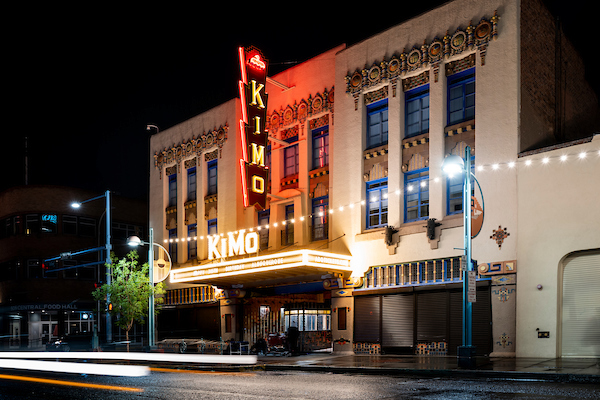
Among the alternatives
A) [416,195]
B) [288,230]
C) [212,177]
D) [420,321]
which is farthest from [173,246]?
A: [420,321]

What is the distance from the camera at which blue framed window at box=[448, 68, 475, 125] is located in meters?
22.7

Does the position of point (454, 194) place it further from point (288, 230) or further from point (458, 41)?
point (288, 230)

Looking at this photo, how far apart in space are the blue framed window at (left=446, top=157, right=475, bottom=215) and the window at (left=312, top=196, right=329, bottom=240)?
648 centimetres

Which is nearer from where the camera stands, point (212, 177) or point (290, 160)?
point (290, 160)

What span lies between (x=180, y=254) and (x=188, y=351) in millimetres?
7763

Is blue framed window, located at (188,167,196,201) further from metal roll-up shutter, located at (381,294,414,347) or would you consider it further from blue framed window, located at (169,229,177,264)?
metal roll-up shutter, located at (381,294,414,347)

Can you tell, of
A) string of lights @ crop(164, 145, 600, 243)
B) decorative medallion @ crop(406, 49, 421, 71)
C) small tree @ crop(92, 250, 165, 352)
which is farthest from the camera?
small tree @ crop(92, 250, 165, 352)

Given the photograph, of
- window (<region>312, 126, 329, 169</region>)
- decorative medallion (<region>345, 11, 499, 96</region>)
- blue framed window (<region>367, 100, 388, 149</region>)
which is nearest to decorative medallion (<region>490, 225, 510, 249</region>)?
decorative medallion (<region>345, 11, 499, 96</region>)

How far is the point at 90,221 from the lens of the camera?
49094 millimetres

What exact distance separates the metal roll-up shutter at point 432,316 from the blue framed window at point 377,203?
3789 mm

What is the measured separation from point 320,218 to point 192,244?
10.1 metres

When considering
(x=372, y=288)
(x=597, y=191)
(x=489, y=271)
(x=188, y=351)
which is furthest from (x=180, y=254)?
(x=597, y=191)

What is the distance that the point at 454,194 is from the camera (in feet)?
74.5

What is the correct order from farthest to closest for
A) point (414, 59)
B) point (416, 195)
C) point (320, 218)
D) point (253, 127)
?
point (320, 218)
point (253, 127)
point (414, 59)
point (416, 195)
